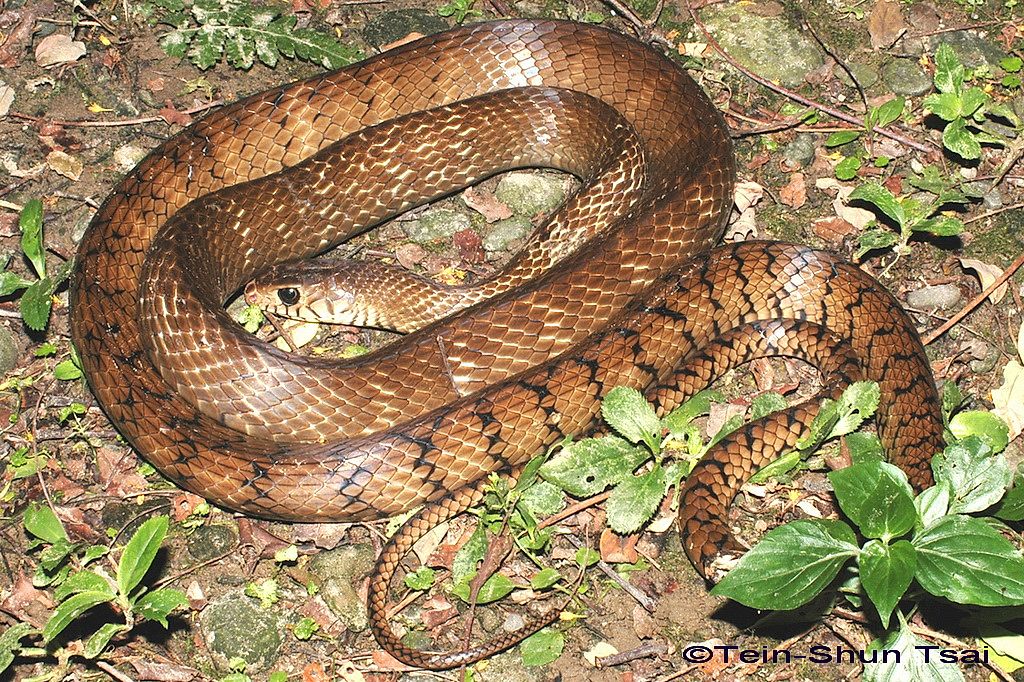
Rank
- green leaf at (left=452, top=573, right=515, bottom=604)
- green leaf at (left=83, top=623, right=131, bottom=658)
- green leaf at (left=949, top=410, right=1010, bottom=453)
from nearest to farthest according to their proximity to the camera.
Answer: green leaf at (left=83, top=623, right=131, bottom=658), green leaf at (left=452, top=573, right=515, bottom=604), green leaf at (left=949, top=410, right=1010, bottom=453)

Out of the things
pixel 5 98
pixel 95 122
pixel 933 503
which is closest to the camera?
pixel 933 503

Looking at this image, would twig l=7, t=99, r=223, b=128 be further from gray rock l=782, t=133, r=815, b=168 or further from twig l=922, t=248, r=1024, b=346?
twig l=922, t=248, r=1024, b=346

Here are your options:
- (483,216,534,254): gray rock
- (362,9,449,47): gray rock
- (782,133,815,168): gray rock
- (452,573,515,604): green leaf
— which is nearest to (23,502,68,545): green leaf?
(452,573,515,604): green leaf

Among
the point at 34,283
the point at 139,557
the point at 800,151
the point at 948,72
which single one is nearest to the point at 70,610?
the point at 139,557

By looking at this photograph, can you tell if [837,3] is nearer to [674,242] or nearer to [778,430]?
[674,242]

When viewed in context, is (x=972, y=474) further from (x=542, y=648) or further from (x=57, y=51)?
(x=57, y=51)

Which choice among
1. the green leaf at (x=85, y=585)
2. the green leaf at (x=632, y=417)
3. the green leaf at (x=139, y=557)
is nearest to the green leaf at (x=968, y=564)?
the green leaf at (x=632, y=417)
